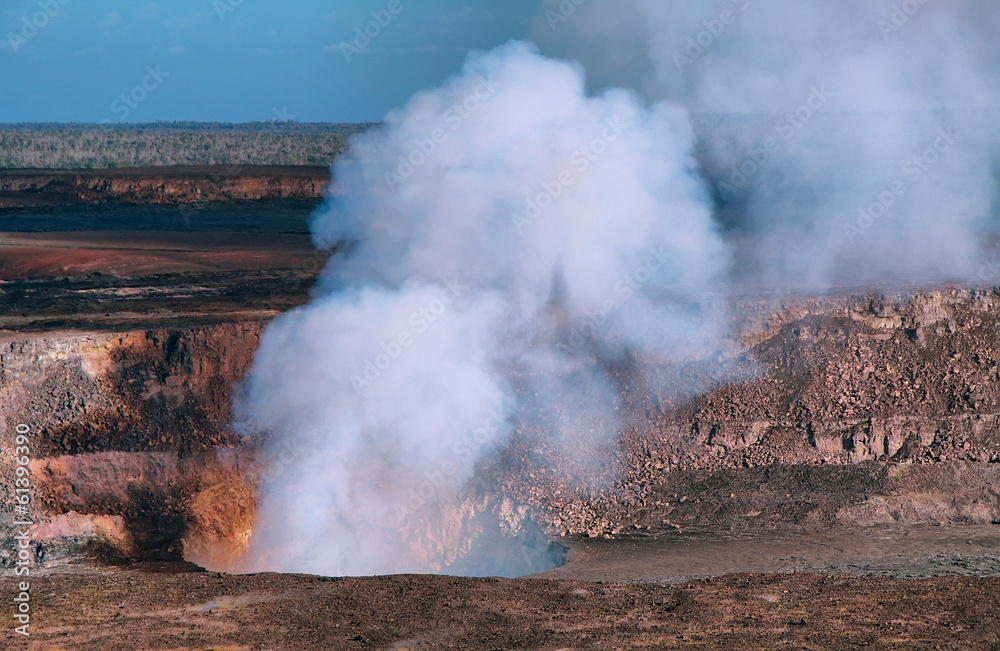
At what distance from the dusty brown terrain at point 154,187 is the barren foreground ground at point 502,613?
45.3m

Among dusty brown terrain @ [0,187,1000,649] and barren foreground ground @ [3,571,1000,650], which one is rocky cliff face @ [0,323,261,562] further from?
barren foreground ground @ [3,571,1000,650]

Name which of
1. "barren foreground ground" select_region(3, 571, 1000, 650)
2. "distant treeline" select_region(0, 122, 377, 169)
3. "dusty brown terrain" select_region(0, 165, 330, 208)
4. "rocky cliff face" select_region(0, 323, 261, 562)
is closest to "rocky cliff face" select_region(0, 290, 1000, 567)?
"rocky cliff face" select_region(0, 323, 261, 562)

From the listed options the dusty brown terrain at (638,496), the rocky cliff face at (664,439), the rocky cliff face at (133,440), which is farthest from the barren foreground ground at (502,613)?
the rocky cliff face at (664,439)

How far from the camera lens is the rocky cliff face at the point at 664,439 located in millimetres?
18922

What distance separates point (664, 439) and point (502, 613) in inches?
321

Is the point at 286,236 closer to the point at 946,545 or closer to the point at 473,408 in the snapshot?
the point at 473,408

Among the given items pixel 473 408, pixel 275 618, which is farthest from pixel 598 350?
pixel 275 618

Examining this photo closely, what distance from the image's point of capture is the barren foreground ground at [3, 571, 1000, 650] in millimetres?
12883

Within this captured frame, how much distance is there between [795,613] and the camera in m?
13.8

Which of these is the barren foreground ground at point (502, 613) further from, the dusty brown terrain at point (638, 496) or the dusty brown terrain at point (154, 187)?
the dusty brown terrain at point (154, 187)

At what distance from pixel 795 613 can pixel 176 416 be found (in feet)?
42.6

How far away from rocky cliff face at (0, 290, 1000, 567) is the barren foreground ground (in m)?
3.44


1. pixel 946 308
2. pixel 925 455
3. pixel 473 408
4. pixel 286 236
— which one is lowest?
pixel 925 455

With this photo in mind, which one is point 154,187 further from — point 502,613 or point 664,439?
point 502,613
